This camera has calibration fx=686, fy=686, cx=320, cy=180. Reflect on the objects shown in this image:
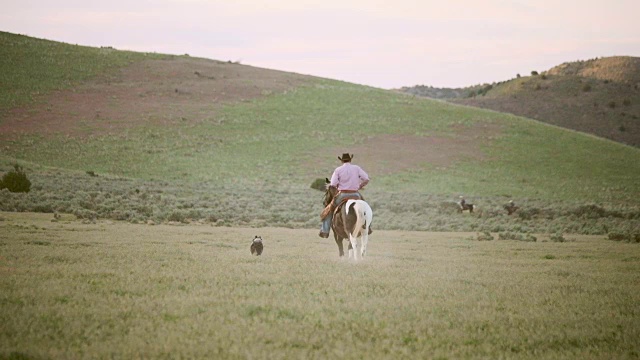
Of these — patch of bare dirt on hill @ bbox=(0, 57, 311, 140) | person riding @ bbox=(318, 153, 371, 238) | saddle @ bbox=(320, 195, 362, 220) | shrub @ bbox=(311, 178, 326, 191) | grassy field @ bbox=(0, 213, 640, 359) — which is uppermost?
patch of bare dirt on hill @ bbox=(0, 57, 311, 140)

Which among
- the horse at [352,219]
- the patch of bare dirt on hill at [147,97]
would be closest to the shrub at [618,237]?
the horse at [352,219]

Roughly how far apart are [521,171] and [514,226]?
3384 cm

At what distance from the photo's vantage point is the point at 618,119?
105m

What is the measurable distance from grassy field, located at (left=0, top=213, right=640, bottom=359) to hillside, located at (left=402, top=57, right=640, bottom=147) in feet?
301

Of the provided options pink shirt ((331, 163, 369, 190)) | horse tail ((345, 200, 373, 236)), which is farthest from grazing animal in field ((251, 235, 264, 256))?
horse tail ((345, 200, 373, 236))

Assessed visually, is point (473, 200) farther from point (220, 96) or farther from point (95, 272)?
point (220, 96)

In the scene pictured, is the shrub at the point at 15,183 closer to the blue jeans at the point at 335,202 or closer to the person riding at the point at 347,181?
the blue jeans at the point at 335,202

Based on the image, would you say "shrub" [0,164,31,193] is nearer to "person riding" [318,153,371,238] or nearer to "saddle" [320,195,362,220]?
"saddle" [320,195,362,220]

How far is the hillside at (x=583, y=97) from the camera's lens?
104 meters

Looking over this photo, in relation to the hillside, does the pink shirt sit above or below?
below

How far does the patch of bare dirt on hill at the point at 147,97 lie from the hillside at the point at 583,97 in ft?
130

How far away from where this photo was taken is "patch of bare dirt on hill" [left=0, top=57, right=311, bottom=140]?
226 ft

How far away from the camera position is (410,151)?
68875 mm

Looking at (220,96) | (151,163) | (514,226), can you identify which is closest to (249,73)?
(220,96)
